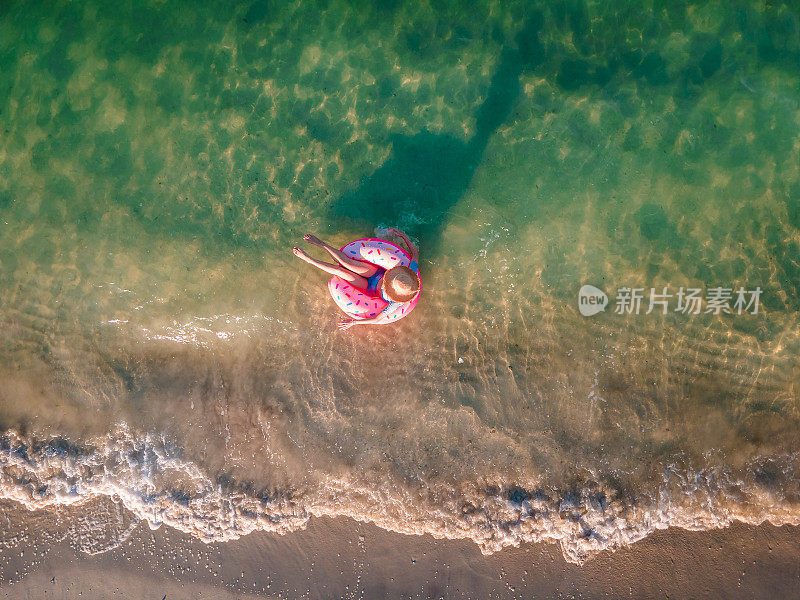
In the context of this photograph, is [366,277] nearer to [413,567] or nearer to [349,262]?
[349,262]

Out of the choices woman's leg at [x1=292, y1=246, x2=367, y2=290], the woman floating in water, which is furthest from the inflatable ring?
woman's leg at [x1=292, y1=246, x2=367, y2=290]

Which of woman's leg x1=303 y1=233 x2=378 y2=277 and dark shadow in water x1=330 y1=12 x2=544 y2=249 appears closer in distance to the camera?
woman's leg x1=303 y1=233 x2=378 y2=277

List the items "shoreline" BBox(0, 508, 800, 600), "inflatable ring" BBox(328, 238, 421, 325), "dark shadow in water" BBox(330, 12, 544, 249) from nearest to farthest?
"inflatable ring" BBox(328, 238, 421, 325), "shoreline" BBox(0, 508, 800, 600), "dark shadow in water" BBox(330, 12, 544, 249)

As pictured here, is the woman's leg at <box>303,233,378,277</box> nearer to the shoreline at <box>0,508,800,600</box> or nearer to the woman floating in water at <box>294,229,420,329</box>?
the woman floating in water at <box>294,229,420,329</box>

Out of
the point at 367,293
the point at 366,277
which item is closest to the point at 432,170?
the point at 366,277

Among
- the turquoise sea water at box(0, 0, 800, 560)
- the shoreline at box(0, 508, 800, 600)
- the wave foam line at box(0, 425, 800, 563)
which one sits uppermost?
the turquoise sea water at box(0, 0, 800, 560)

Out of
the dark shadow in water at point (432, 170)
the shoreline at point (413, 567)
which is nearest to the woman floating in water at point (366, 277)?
the dark shadow in water at point (432, 170)

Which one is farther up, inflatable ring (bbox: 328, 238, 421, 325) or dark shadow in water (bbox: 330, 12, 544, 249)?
dark shadow in water (bbox: 330, 12, 544, 249)

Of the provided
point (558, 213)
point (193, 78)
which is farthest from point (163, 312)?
point (558, 213)

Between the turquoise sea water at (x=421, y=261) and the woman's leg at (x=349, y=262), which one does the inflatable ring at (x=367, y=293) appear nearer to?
the woman's leg at (x=349, y=262)

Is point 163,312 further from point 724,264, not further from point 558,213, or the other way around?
point 724,264
